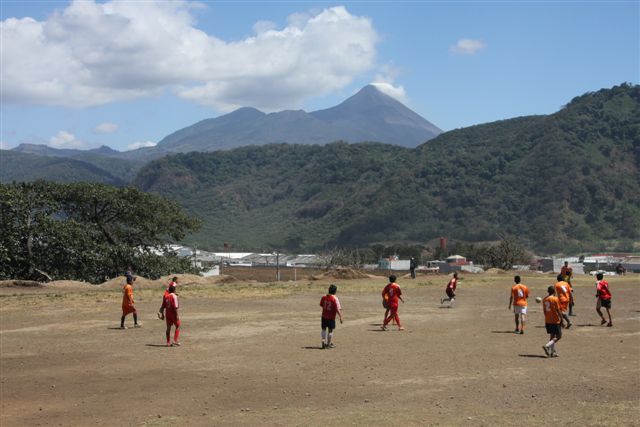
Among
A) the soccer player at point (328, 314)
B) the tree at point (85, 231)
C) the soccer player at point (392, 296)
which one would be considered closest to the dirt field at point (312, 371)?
the soccer player at point (328, 314)

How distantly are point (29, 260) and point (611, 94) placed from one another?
165621 mm

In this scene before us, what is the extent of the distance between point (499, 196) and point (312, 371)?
13685cm

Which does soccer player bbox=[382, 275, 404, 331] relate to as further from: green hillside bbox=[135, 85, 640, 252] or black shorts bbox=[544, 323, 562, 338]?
green hillside bbox=[135, 85, 640, 252]

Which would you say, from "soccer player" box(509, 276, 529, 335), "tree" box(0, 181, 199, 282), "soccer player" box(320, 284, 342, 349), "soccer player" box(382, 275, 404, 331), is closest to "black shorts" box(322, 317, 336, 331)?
"soccer player" box(320, 284, 342, 349)

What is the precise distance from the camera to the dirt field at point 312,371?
11.2 metres

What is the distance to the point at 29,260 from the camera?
144 feet

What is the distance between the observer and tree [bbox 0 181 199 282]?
4376 centimetres

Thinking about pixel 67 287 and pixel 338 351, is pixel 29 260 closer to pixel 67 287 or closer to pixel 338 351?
pixel 67 287

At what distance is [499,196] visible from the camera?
146 m

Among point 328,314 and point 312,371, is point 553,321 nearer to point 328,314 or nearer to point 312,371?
point 328,314

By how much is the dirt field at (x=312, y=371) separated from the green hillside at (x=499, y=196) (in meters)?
104

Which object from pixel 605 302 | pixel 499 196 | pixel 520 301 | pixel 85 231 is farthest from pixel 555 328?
pixel 499 196

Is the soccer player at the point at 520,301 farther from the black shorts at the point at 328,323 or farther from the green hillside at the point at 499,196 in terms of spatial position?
the green hillside at the point at 499,196

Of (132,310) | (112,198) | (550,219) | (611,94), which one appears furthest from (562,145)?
(132,310)
